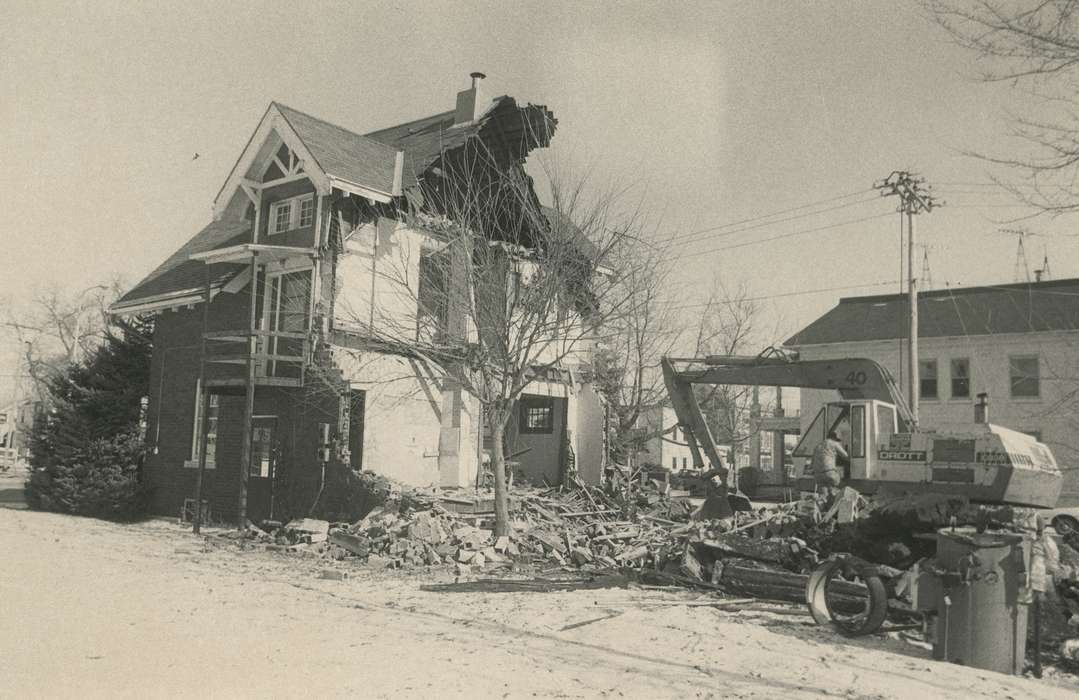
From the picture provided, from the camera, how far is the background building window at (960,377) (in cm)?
3831

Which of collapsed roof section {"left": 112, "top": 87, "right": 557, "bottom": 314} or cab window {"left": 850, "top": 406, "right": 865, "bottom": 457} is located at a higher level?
collapsed roof section {"left": 112, "top": 87, "right": 557, "bottom": 314}

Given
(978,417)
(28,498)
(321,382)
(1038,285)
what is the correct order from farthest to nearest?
(1038,285) < (28,498) < (321,382) < (978,417)

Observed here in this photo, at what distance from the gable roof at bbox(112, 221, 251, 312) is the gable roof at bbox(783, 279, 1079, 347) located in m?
27.8

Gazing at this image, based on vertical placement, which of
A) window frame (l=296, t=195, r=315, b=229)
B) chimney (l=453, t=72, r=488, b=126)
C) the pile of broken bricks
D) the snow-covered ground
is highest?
chimney (l=453, t=72, r=488, b=126)

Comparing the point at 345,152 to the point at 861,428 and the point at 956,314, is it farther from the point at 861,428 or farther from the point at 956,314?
the point at 956,314

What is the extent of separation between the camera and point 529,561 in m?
14.4

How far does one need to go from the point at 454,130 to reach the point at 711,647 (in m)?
15.2

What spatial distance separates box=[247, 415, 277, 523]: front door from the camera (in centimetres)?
1848

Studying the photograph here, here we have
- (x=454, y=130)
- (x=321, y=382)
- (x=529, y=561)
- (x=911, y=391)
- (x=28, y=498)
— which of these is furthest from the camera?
(x=911, y=391)

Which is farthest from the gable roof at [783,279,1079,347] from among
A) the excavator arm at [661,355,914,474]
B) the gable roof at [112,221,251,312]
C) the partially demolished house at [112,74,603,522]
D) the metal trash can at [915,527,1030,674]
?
the metal trash can at [915,527,1030,674]

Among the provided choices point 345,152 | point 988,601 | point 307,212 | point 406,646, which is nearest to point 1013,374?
point 345,152

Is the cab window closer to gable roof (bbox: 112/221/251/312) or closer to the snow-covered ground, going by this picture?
the snow-covered ground

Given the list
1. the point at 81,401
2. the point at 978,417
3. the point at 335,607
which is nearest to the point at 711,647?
the point at 335,607

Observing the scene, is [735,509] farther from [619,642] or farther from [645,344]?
[645,344]
